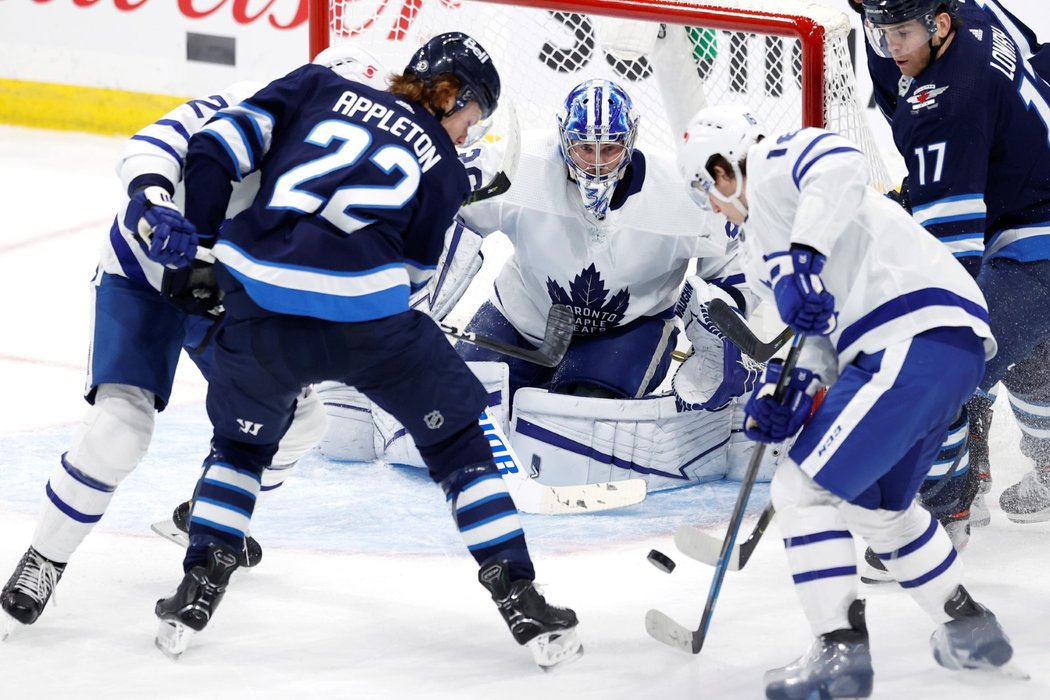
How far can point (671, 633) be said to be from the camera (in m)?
2.69

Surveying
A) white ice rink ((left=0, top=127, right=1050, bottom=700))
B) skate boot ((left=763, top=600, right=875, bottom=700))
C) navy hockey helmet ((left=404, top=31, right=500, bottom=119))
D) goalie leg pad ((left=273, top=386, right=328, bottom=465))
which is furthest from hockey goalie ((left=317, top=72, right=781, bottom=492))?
skate boot ((left=763, top=600, right=875, bottom=700))

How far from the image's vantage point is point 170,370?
2875mm

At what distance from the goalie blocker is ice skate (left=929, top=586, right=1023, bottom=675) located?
1.35 m

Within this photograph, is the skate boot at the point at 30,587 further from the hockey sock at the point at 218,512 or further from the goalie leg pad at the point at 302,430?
the goalie leg pad at the point at 302,430

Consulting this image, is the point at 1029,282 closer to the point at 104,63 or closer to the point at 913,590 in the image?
the point at 913,590

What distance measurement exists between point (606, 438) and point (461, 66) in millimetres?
1367

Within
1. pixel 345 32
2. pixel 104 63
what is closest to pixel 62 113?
pixel 104 63

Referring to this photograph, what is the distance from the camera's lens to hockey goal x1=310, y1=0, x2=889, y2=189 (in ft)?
12.4

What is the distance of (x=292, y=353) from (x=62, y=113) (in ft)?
16.2

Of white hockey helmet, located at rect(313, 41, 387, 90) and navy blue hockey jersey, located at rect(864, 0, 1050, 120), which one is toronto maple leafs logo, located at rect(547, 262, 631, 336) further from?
white hockey helmet, located at rect(313, 41, 387, 90)

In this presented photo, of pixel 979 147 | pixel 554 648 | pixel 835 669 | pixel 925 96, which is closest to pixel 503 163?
pixel 925 96

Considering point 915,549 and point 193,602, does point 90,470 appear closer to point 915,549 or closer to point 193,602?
point 193,602

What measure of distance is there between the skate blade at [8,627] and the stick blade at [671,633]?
1.16 m

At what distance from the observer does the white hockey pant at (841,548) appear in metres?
2.41
